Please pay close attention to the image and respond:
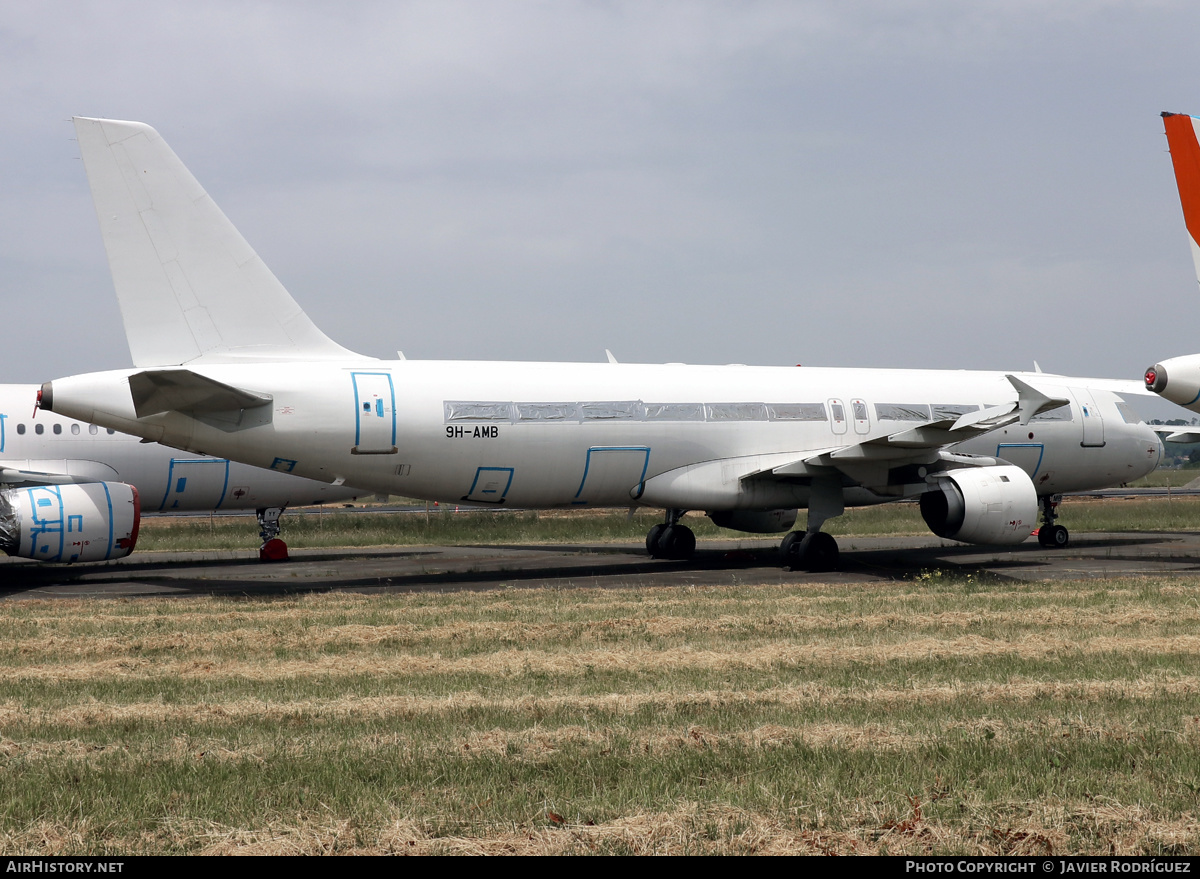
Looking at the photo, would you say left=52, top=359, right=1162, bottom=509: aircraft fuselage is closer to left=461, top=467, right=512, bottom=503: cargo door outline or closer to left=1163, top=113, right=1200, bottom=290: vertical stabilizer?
left=461, top=467, right=512, bottom=503: cargo door outline

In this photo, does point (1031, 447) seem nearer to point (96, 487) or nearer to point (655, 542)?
point (655, 542)

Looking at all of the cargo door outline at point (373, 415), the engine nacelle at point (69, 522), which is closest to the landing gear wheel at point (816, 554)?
the cargo door outline at point (373, 415)

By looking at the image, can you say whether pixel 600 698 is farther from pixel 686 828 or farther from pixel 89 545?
pixel 89 545

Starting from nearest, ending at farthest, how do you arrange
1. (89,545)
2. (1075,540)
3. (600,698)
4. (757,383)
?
1. (600,698)
2. (89,545)
3. (757,383)
4. (1075,540)

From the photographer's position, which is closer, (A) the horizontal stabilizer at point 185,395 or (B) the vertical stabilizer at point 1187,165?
(A) the horizontal stabilizer at point 185,395

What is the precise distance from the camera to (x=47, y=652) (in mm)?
10961

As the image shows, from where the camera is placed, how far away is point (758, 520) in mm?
23234

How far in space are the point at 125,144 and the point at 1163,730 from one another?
15701 millimetres

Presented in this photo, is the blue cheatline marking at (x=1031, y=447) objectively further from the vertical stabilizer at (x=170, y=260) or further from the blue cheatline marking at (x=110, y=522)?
the blue cheatline marking at (x=110, y=522)

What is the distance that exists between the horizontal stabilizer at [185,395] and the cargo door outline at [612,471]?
5.81 m

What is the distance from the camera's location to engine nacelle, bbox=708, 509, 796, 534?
2312 centimetres

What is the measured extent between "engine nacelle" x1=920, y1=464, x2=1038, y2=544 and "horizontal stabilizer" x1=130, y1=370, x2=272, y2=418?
11627mm

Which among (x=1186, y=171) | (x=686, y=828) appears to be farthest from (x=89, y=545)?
(x=1186, y=171)

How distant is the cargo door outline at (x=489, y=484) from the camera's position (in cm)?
1783
